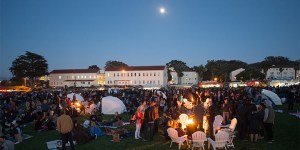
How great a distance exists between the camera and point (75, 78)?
92.0 meters

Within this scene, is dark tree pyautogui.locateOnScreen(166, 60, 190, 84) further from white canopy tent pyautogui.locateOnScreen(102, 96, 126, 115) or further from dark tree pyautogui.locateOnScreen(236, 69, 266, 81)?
white canopy tent pyautogui.locateOnScreen(102, 96, 126, 115)

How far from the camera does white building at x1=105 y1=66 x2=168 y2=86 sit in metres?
84.5

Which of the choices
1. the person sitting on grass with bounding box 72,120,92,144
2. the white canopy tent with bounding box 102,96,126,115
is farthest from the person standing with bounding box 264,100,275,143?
the white canopy tent with bounding box 102,96,126,115

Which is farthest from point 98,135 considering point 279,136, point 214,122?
point 279,136

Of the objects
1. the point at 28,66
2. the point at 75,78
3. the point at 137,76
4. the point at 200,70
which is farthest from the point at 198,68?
the point at 28,66

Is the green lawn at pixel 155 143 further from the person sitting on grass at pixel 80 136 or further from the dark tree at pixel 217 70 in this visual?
the dark tree at pixel 217 70

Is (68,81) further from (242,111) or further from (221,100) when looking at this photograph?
(242,111)

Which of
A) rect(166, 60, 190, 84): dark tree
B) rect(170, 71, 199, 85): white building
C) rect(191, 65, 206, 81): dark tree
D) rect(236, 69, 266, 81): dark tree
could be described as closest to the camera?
rect(236, 69, 266, 81): dark tree

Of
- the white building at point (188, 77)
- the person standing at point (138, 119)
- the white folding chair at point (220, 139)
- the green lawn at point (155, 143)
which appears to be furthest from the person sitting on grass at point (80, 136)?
the white building at point (188, 77)

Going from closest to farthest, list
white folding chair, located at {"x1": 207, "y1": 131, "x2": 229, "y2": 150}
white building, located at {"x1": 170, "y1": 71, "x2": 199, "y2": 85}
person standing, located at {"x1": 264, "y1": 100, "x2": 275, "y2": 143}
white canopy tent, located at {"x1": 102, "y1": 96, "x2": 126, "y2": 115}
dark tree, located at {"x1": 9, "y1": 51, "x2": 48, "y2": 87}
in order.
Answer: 1. white folding chair, located at {"x1": 207, "y1": 131, "x2": 229, "y2": 150}
2. person standing, located at {"x1": 264, "y1": 100, "x2": 275, "y2": 143}
3. white canopy tent, located at {"x1": 102, "y1": 96, "x2": 126, "y2": 115}
4. dark tree, located at {"x1": 9, "y1": 51, "x2": 48, "y2": 87}
5. white building, located at {"x1": 170, "y1": 71, "x2": 199, "y2": 85}

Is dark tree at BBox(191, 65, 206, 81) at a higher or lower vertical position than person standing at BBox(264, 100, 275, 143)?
higher

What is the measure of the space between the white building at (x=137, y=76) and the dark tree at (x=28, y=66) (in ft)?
72.7

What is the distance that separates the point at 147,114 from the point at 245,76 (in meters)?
86.2

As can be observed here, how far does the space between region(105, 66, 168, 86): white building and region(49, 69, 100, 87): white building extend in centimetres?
606
